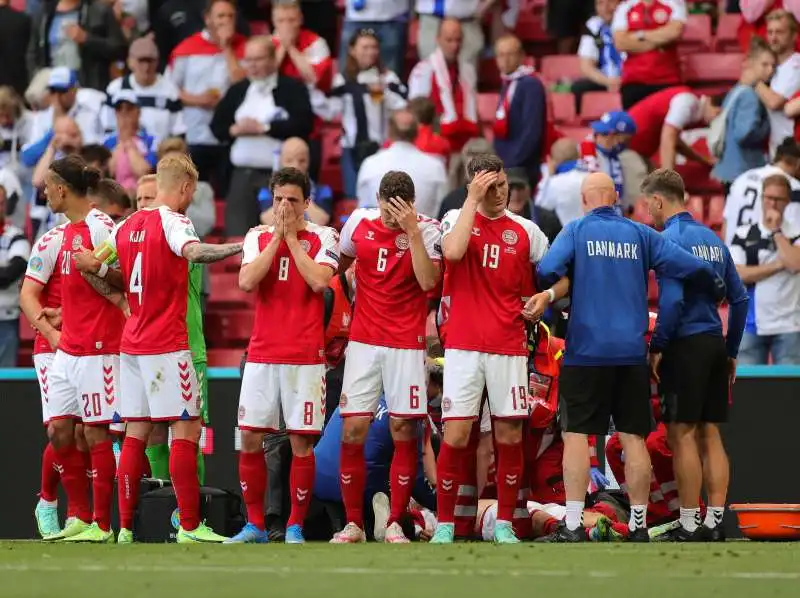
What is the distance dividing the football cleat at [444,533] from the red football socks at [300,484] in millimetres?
795

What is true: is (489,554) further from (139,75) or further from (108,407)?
(139,75)

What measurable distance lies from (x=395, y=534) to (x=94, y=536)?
1.79m

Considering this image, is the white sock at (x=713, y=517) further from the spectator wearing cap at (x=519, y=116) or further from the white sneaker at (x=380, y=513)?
the spectator wearing cap at (x=519, y=116)

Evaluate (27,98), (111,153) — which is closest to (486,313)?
(111,153)

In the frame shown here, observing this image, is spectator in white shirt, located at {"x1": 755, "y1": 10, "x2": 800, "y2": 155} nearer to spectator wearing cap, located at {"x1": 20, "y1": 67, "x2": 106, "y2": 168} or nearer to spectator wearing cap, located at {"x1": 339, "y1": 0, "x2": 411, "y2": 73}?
spectator wearing cap, located at {"x1": 339, "y1": 0, "x2": 411, "y2": 73}

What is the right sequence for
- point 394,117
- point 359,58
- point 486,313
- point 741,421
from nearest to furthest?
point 486,313
point 741,421
point 394,117
point 359,58

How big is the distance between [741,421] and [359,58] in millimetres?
5556

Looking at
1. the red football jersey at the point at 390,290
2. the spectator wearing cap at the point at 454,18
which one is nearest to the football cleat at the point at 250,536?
the red football jersey at the point at 390,290

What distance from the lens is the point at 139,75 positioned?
1571 centimetres

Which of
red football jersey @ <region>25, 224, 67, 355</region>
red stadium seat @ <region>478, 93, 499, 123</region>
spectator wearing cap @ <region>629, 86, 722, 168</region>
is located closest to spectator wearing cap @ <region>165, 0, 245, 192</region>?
red stadium seat @ <region>478, 93, 499, 123</region>

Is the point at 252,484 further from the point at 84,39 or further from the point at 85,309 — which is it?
the point at 84,39

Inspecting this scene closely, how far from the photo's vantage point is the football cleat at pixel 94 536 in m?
10.1

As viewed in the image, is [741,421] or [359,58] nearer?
[741,421]

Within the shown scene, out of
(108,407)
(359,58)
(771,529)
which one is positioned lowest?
(771,529)
